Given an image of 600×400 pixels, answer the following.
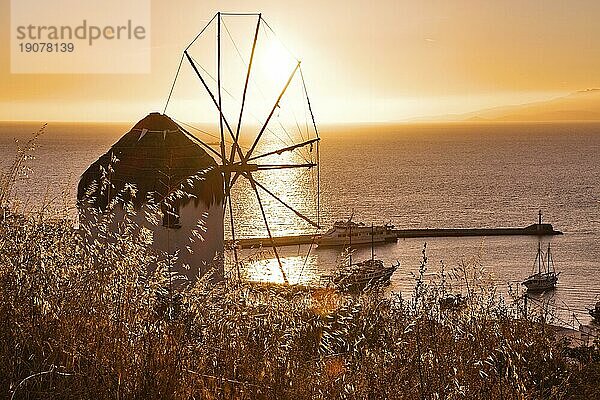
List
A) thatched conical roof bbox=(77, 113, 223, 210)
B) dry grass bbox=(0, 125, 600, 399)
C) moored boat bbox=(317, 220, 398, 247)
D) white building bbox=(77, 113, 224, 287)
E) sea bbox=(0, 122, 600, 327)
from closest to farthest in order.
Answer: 1. dry grass bbox=(0, 125, 600, 399)
2. white building bbox=(77, 113, 224, 287)
3. thatched conical roof bbox=(77, 113, 223, 210)
4. sea bbox=(0, 122, 600, 327)
5. moored boat bbox=(317, 220, 398, 247)

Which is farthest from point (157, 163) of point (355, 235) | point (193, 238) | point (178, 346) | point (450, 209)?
point (450, 209)

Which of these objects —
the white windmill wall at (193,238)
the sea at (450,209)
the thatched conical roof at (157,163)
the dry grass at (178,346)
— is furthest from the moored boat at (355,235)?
the dry grass at (178,346)

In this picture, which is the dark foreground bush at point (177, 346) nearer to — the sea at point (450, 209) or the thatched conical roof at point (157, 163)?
the sea at point (450, 209)

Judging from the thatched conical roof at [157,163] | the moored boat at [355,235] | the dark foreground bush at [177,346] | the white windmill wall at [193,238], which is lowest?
the moored boat at [355,235]

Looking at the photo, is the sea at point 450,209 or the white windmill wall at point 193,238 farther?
the sea at point 450,209

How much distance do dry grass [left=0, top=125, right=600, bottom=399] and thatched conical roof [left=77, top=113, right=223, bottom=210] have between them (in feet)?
33.4

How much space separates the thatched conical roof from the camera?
1442 cm

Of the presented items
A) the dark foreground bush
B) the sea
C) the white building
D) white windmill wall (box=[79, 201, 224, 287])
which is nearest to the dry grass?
the dark foreground bush

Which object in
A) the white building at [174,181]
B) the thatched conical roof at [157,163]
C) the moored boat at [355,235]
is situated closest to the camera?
the white building at [174,181]

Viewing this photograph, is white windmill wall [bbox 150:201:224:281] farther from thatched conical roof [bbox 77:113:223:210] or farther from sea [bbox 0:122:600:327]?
sea [bbox 0:122:600:327]

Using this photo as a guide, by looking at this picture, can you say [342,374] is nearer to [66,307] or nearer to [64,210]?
[66,307]

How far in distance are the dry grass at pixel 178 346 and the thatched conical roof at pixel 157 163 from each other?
33.4 ft

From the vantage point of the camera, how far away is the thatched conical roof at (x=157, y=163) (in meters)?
14.4

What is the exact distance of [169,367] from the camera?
10.0 ft
